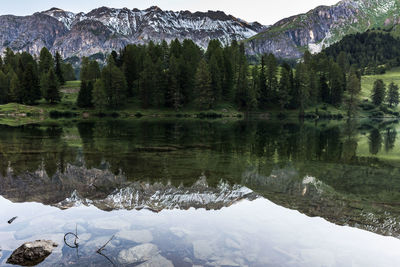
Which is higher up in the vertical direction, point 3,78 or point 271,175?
point 3,78

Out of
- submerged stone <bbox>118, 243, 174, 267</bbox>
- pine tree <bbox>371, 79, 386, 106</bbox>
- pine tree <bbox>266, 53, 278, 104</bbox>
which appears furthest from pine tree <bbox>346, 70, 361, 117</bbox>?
submerged stone <bbox>118, 243, 174, 267</bbox>

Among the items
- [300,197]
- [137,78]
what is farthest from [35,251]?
[137,78]

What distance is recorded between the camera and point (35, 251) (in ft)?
26.2

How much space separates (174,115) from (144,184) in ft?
258

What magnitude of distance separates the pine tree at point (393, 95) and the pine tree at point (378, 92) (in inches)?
376

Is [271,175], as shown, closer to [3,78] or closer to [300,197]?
[300,197]

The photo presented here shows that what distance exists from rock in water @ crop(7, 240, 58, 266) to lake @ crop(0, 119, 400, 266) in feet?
0.75

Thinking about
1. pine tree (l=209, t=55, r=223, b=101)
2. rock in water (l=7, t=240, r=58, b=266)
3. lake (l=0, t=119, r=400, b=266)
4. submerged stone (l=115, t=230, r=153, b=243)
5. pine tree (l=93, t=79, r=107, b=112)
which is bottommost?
lake (l=0, t=119, r=400, b=266)

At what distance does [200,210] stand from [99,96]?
271ft

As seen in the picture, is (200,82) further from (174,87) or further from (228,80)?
(228,80)

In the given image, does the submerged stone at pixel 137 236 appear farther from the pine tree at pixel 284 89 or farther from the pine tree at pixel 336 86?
the pine tree at pixel 336 86

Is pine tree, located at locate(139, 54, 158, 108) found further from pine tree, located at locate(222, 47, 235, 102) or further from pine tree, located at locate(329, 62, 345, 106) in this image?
pine tree, located at locate(329, 62, 345, 106)

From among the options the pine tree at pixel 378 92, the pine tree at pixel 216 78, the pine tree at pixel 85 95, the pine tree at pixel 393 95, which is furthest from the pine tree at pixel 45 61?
the pine tree at pixel 393 95

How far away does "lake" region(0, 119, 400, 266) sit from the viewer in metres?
8.53
